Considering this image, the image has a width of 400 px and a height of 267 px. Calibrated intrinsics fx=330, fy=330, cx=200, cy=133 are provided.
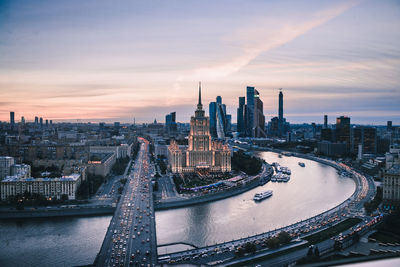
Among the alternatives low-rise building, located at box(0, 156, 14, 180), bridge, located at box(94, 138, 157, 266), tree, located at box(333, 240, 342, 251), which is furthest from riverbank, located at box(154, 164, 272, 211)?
low-rise building, located at box(0, 156, 14, 180)

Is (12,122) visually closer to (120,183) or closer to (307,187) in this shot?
(120,183)

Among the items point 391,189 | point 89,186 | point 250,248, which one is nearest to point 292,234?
point 250,248

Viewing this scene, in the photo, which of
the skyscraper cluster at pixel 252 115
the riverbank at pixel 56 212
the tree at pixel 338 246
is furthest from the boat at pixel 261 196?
the skyscraper cluster at pixel 252 115

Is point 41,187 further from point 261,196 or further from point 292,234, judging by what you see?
point 292,234

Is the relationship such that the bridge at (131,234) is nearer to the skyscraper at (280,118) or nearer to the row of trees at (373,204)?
the row of trees at (373,204)

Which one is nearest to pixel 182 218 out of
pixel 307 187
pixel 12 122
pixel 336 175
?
pixel 307 187

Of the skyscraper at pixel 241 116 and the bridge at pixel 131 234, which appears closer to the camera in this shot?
the bridge at pixel 131 234
